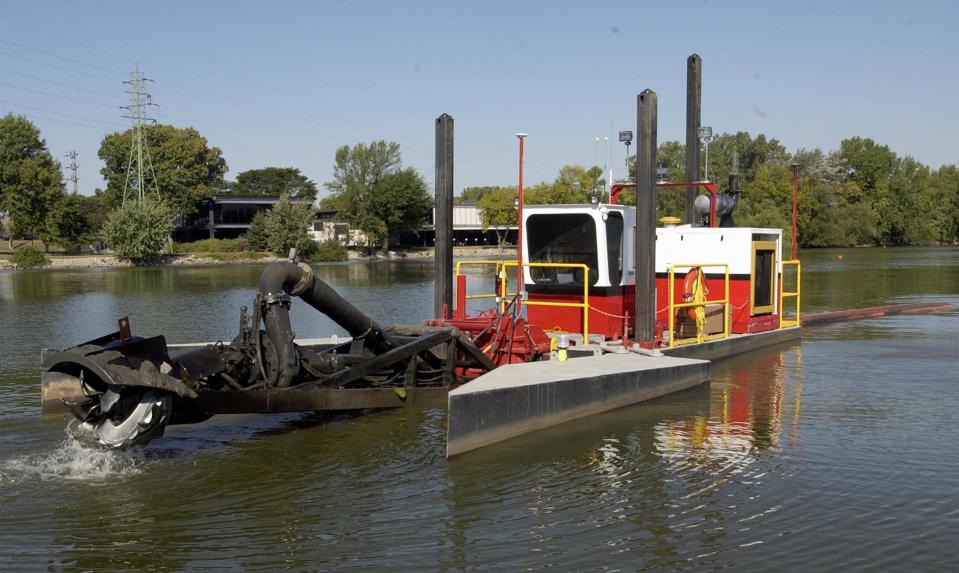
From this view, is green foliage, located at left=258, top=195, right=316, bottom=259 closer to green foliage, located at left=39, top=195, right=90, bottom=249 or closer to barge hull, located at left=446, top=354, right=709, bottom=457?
green foliage, located at left=39, top=195, right=90, bottom=249

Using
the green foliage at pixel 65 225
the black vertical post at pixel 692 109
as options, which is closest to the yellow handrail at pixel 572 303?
the black vertical post at pixel 692 109

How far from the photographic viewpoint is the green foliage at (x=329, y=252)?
274 ft

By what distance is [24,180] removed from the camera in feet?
257

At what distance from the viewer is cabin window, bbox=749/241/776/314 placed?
17719 mm

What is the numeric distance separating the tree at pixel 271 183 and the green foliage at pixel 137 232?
62.2m

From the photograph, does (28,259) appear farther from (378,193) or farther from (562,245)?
(562,245)

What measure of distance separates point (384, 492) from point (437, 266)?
302 inches

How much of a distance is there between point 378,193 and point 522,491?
87694 millimetres

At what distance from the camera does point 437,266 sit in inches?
637

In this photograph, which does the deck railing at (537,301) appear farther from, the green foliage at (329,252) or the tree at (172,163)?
the tree at (172,163)

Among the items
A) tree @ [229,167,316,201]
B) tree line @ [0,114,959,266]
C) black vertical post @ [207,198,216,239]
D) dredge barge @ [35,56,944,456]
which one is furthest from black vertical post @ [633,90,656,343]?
tree @ [229,167,316,201]

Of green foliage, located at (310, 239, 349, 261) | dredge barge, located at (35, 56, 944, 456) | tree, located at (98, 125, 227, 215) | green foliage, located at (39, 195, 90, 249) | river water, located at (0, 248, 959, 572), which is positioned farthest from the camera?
tree, located at (98, 125, 227, 215)

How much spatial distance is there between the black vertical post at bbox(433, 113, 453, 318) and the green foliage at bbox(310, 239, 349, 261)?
66805 mm

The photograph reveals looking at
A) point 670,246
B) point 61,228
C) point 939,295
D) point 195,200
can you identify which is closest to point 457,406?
point 670,246
